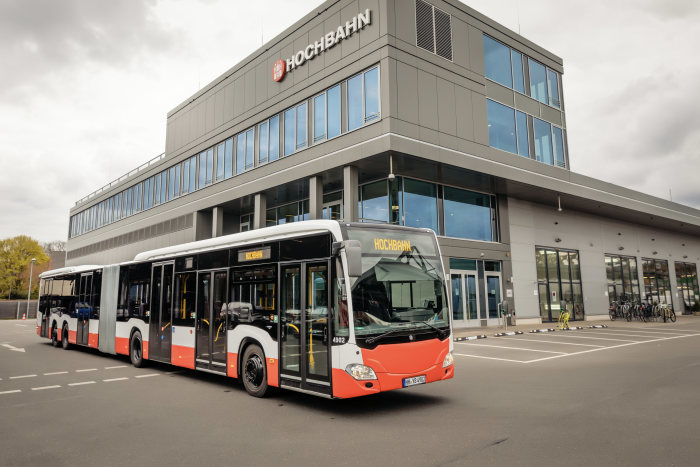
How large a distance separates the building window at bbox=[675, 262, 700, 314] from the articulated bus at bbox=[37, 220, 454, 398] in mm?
44336

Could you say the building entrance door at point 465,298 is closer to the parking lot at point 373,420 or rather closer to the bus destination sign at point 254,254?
the parking lot at point 373,420

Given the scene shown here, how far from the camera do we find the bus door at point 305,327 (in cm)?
739

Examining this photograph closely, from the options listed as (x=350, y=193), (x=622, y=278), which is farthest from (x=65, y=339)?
(x=622, y=278)

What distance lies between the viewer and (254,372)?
884cm

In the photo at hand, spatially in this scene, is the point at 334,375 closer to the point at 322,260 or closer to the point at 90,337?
the point at 322,260

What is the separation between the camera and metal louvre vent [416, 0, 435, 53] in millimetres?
21766

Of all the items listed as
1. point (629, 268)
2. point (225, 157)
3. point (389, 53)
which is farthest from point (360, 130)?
point (629, 268)

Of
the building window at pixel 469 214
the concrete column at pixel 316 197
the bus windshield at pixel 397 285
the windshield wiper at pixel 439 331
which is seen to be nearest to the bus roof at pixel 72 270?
the concrete column at pixel 316 197

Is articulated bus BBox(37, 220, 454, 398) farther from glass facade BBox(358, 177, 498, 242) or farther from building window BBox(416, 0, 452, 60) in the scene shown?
building window BBox(416, 0, 452, 60)

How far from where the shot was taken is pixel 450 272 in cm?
2362

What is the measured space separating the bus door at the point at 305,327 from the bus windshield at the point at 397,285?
0.61 meters

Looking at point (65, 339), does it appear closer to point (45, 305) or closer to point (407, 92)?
point (45, 305)

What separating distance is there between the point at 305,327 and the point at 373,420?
70.9 inches

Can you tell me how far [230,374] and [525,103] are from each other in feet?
81.1
